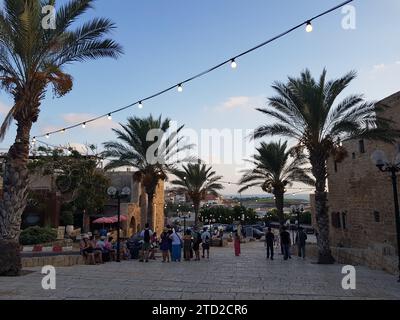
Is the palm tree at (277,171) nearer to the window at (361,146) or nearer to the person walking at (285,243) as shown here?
the window at (361,146)

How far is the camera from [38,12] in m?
9.91

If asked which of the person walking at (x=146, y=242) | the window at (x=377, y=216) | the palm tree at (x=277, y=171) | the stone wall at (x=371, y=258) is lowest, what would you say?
the stone wall at (x=371, y=258)

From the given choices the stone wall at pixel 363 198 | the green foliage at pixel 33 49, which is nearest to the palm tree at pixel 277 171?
the stone wall at pixel 363 198

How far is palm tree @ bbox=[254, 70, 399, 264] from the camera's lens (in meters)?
15.2

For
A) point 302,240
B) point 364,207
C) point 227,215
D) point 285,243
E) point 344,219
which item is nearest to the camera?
point 285,243

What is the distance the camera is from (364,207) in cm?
2138

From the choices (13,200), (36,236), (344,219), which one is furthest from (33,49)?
(344,219)

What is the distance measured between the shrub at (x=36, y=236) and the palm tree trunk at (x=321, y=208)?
51.1 ft

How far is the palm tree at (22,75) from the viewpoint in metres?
9.62

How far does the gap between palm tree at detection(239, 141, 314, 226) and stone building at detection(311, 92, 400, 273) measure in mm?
2704

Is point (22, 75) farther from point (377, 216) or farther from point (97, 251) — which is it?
point (377, 216)

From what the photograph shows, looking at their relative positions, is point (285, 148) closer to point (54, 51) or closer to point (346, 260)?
point (346, 260)

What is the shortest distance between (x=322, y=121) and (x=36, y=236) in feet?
56.0

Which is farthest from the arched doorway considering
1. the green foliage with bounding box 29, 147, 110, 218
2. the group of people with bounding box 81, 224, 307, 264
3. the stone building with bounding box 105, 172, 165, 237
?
the group of people with bounding box 81, 224, 307, 264
